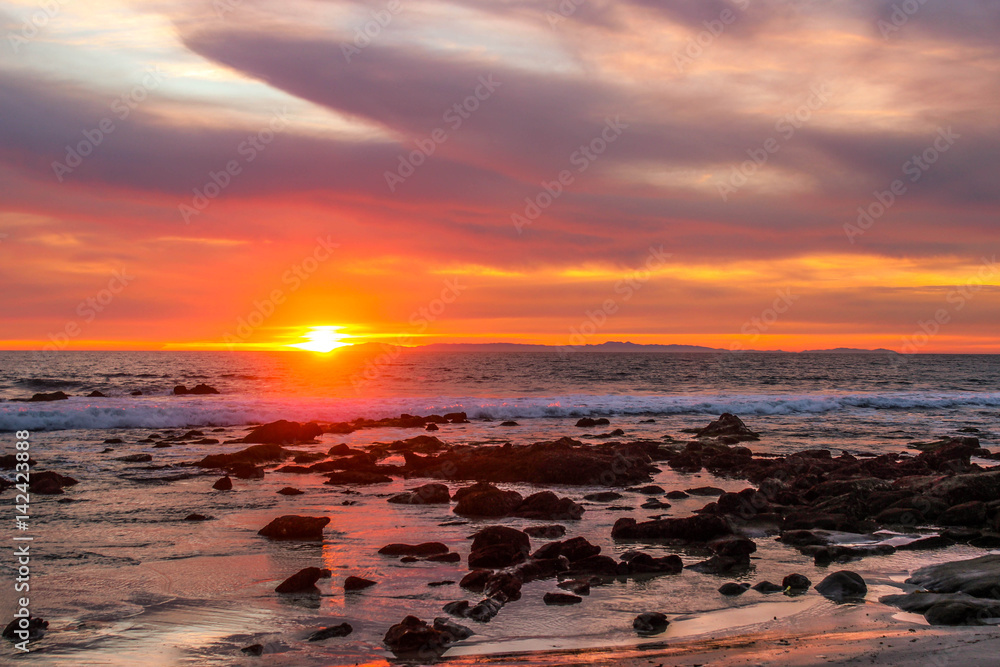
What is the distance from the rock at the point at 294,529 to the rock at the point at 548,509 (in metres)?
4.04

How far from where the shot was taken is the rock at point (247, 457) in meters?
21.3

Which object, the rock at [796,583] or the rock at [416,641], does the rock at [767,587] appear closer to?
the rock at [796,583]

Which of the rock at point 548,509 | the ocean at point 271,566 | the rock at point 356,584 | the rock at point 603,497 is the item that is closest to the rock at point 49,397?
the ocean at point 271,566

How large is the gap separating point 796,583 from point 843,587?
56cm

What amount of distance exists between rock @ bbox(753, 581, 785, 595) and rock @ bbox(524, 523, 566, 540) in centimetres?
383

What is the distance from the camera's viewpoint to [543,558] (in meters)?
10.4

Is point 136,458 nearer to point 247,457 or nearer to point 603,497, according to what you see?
point 247,457

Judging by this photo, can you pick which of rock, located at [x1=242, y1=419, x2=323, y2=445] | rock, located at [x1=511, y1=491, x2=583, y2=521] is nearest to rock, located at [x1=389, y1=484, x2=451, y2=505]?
rock, located at [x1=511, y1=491, x2=583, y2=521]

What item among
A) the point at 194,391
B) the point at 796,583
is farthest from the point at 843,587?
the point at 194,391

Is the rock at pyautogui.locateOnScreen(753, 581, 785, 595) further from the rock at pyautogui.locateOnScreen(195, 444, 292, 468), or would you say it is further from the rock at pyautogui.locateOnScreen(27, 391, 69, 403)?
the rock at pyautogui.locateOnScreen(27, 391, 69, 403)

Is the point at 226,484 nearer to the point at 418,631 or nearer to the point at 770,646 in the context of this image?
the point at 418,631

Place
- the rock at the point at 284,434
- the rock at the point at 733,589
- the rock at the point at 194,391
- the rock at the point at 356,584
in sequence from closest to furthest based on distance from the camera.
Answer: the rock at the point at 733,589 < the rock at the point at 356,584 < the rock at the point at 284,434 < the rock at the point at 194,391

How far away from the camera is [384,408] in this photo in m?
42.0

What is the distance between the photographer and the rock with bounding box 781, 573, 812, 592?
9055 millimetres
